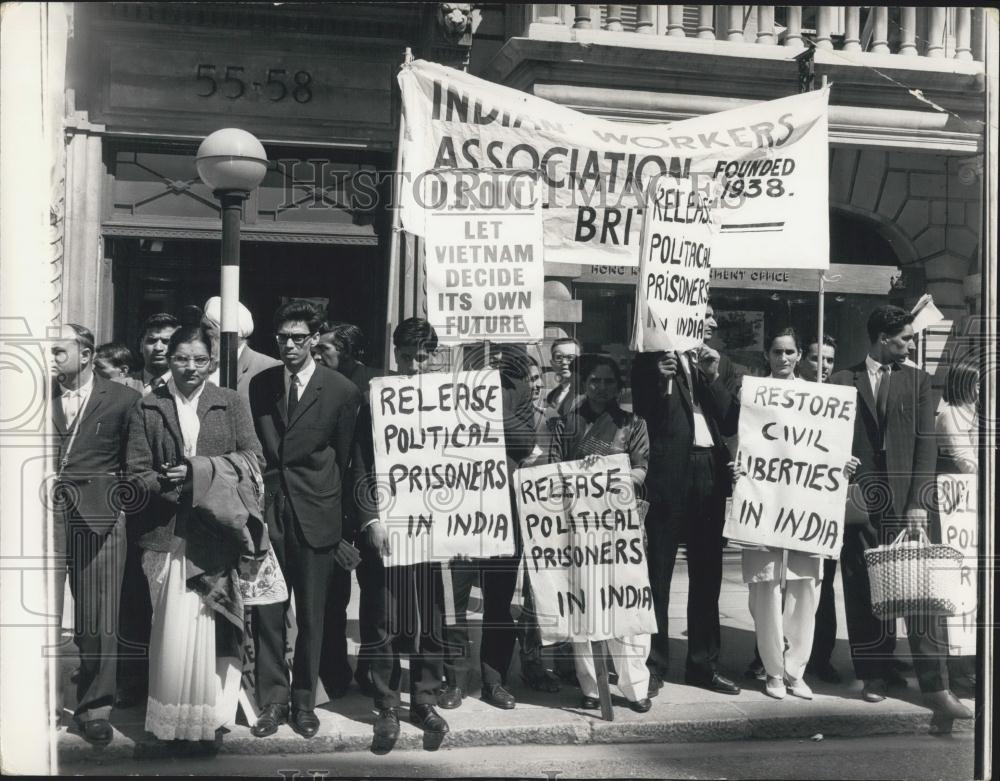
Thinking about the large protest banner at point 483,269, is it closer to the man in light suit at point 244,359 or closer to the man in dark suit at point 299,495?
the man in dark suit at point 299,495

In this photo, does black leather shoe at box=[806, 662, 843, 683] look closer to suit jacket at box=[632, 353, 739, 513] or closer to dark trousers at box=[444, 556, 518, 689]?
suit jacket at box=[632, 353, 739, 513]

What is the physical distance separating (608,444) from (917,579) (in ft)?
6.05

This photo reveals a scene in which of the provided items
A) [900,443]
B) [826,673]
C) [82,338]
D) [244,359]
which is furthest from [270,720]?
[900,443]

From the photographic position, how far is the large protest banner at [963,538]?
6102 millimetres

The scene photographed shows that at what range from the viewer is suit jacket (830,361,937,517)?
6242 millimetres

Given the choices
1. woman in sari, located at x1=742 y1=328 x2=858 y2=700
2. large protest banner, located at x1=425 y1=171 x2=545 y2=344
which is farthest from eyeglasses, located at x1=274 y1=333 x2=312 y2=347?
woman in sari, located at x1=742 y1=328 x2=858 y2=700

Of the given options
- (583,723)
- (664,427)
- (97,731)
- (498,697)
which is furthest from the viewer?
(664,427)

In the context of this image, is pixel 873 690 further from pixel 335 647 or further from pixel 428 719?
pixel 335 647

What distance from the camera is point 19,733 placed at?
510 centimetres

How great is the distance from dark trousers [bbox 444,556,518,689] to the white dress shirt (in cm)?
152

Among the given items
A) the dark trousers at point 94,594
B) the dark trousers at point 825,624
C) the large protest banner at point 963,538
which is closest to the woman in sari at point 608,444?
the dark trousers at point 825,624

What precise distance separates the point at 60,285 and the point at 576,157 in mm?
5440

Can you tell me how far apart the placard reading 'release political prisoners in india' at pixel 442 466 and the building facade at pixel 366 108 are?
3.49 metres

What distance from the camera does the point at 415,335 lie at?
229 inches
